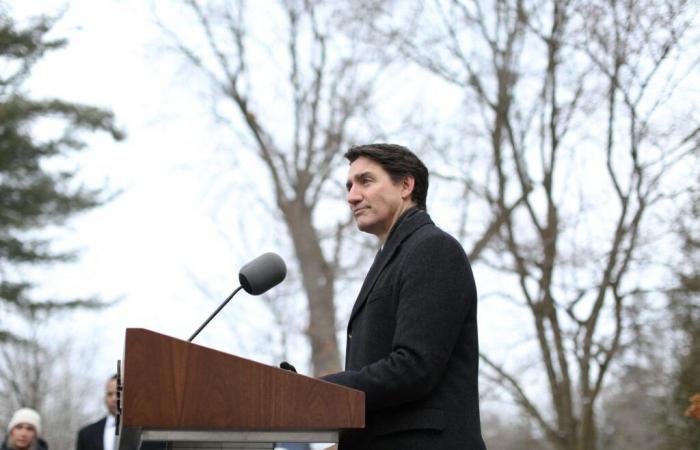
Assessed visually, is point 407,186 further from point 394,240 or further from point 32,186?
point 32,186

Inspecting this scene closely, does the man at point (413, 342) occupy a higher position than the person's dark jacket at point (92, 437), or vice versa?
the person's dark jacket at point (92, 437)

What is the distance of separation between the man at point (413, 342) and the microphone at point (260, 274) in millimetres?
310

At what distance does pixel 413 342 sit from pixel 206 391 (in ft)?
2.29

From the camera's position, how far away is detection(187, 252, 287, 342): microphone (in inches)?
145

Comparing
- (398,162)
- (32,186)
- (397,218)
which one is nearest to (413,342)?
(397,218)

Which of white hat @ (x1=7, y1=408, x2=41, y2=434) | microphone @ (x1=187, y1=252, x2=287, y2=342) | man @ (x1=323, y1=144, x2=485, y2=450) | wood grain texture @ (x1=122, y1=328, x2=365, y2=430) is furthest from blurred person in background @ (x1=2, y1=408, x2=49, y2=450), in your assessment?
wood grain texture @ (x1=122, y1=328, x2=365, y2=430)

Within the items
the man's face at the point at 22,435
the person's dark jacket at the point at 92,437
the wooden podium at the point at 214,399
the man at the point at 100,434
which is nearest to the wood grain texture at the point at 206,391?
the wooden podium at the point at 214,399

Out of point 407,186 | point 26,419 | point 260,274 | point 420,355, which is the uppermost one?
point 407,186

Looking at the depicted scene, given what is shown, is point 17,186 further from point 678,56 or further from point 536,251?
point 678,56

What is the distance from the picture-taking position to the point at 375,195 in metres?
3.72

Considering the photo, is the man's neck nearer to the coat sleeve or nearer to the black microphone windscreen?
the coat sleeve

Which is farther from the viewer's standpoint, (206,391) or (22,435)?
(22,435)

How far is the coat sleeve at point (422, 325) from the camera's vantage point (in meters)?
3.20

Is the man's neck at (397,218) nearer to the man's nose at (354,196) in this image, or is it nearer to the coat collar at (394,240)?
the coat collar at (394,240)
